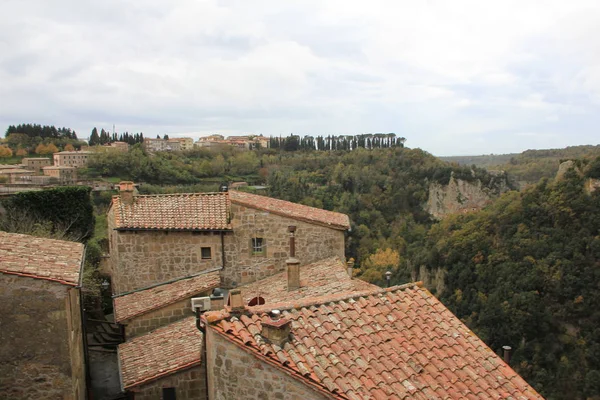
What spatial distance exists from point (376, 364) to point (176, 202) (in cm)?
1149

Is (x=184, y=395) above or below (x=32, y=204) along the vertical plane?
below

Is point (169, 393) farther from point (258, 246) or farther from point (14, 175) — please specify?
point (14, 175)

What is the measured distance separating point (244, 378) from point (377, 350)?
2.02m

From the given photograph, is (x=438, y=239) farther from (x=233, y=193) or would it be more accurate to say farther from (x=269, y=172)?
(x=233, y=193)

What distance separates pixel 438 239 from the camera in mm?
65938

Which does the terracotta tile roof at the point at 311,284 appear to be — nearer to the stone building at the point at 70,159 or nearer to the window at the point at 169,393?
the window at the point at 169,393

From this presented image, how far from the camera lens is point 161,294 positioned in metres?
13.7

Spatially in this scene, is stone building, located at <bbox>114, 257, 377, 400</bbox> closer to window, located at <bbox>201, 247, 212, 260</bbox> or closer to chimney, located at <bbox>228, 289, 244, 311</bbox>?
chimney, located at <bbox>228, 289, 244, 311</bbox>

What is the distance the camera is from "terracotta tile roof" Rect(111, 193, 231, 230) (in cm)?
1523

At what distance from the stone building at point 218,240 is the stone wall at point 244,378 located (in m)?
8.41

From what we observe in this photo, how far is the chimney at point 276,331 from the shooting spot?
20.3 ft

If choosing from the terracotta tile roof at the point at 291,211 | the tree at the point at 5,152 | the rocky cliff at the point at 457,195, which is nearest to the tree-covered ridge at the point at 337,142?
the rocky cliff at the point at 457,195

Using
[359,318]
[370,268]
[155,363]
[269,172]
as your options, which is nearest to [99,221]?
[155,363]

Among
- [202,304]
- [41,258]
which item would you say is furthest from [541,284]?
[41,258]
